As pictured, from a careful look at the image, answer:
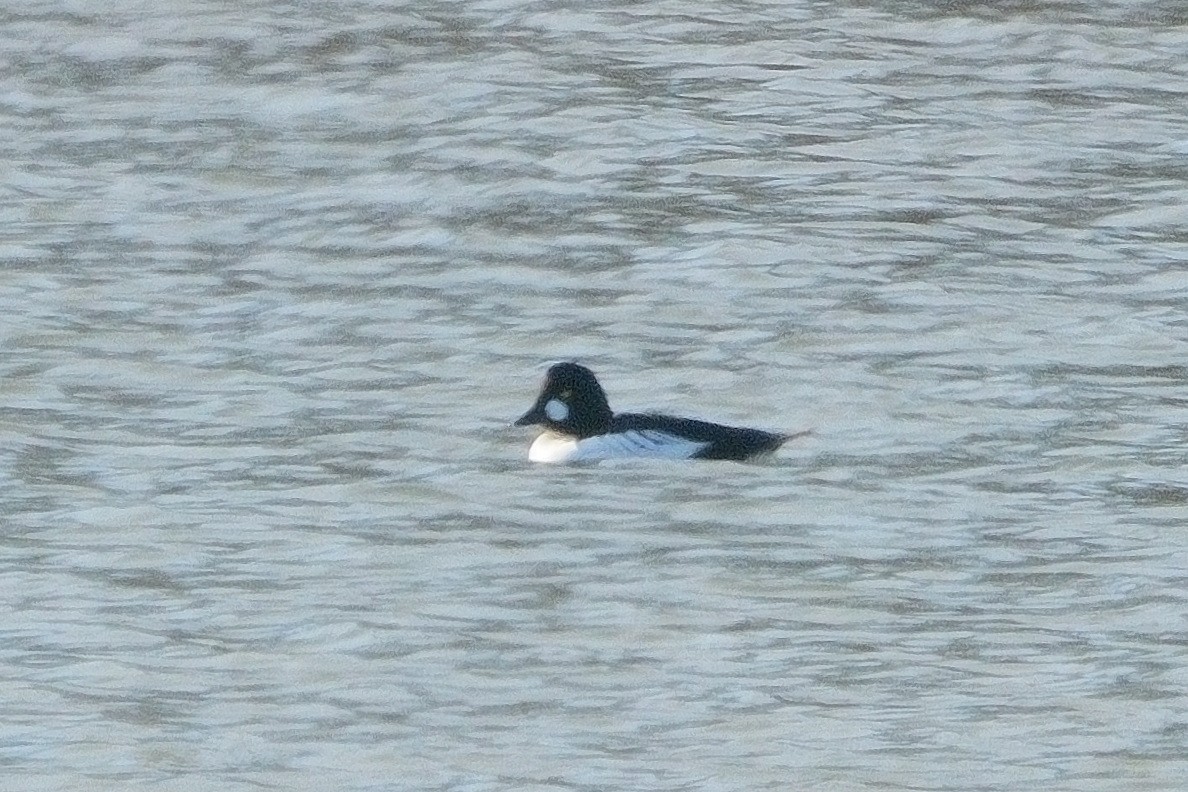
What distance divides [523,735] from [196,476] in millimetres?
3055

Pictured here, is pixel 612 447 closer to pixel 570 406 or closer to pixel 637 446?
pixel 637 446

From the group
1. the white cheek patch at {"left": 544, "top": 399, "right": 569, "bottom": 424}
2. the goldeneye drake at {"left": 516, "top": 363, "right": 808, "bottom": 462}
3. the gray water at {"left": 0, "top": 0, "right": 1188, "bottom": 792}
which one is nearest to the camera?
the gray water at {"left": 0, "top": 0, "right": 1188, "bottom": 792}

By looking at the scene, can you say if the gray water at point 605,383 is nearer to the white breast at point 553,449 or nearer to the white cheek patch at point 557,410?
the white breast at point 553,449

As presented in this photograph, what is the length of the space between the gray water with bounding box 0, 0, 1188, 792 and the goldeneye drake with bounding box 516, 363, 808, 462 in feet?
0.34

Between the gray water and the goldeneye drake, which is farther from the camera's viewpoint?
the goldeneye drake

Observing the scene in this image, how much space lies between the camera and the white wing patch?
10875 millimetres

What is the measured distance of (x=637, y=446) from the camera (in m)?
11.0

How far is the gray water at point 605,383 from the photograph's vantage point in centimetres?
817

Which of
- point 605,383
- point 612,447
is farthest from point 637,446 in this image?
point 605,383

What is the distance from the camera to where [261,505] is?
10344 mm

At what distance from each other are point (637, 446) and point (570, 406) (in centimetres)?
30

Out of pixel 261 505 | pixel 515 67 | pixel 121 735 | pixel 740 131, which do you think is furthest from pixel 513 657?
pixel 515 67

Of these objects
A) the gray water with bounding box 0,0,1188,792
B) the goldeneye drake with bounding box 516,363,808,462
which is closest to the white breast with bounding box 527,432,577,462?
the goldeneye drake with bounding box 516,363,808,462

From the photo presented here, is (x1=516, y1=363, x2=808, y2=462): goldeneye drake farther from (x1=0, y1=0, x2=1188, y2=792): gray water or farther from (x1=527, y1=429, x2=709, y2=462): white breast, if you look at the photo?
(x1=0, y1=0, x2=1188, y2=792): gray water
